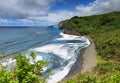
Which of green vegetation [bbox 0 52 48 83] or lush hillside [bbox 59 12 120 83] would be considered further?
lush hillside [bbox 59 12 120 83]

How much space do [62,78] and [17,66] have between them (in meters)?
32.0

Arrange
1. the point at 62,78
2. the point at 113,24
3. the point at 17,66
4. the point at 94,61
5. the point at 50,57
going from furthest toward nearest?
the point at 113,24, the point at 50,57, the point at 94,61, the point at 62,78, the point at 17,66

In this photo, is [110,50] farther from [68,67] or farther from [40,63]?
[40,63]

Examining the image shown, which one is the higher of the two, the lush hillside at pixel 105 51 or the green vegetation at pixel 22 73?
the green vegetation at pixel 22 73

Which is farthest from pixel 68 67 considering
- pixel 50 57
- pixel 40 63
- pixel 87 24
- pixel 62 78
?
pixel 87 24

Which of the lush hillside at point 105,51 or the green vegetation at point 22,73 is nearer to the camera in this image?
the green vegetation at point 22,73

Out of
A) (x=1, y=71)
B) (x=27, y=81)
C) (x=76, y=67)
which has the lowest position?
(x=76, y=67)

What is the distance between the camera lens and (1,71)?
9719 millimetres

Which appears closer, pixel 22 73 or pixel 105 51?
pixel 22 73

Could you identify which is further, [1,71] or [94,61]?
[94,61]

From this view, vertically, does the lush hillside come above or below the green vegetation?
below

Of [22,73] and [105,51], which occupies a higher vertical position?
[22,73]

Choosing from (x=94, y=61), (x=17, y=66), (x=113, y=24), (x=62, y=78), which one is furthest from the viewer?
(x=113, y=24)

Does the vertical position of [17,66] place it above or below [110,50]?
above
